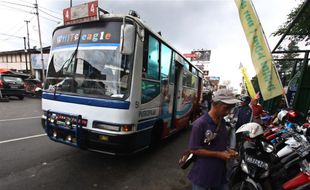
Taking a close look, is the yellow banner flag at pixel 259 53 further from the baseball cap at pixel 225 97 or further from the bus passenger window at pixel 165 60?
the baseball cap at pixel 225 97

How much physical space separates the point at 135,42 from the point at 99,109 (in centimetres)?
140

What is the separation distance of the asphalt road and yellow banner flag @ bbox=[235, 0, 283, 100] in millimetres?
2711

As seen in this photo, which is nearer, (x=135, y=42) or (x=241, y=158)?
(x=241, y=158)

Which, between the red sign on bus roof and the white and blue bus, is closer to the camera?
the white and blue bus

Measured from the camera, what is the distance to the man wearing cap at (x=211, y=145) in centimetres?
213

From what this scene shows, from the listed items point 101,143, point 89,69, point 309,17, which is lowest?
point 101,143

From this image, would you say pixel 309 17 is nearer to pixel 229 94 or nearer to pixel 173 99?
pixel 173 99

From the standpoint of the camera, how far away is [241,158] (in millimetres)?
3230

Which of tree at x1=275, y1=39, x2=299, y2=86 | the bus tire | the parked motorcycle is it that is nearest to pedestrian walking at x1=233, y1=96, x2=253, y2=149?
the bus tire

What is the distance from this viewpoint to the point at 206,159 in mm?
2184

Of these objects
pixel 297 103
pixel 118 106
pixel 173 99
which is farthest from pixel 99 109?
pixel 297 103

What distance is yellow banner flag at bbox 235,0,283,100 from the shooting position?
15.9 feet

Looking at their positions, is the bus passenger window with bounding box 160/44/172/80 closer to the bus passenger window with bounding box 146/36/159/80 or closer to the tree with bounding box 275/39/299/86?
the bus passenger window with bounding box 146/36/159/80

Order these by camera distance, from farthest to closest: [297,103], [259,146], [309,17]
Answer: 1. [309,17]
2. [297,103]
3. [259,146]
